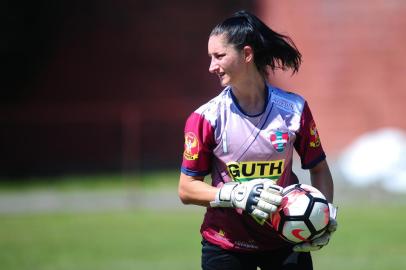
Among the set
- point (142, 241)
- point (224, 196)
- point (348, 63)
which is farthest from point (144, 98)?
point (224, 196)

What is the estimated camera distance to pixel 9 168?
19.3m

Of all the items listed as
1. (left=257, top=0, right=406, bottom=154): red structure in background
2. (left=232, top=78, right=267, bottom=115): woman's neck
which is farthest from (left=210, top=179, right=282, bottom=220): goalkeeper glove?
(left=257, top=0, right=406, bottom=154): red structure in background

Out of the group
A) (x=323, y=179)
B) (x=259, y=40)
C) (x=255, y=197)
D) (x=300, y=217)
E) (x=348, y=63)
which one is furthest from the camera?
(x=348, y=63)

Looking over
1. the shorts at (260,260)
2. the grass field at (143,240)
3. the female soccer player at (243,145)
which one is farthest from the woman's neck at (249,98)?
the grass field at (143,240)

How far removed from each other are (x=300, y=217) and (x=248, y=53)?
0.97 m

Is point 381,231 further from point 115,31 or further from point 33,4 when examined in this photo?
point 33,4

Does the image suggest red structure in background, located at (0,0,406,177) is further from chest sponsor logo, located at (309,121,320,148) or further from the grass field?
chest sponsor logo, located at (309,121,320,148)

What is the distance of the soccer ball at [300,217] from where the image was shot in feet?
14.0

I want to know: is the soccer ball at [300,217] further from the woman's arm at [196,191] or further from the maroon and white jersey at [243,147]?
the woman's arm at [196,191]

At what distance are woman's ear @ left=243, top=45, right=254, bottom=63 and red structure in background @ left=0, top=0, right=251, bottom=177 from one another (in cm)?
1575

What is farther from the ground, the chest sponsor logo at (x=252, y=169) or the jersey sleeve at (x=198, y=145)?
the jersey sleeve at (x=198, y=145)

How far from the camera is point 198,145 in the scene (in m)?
4.41

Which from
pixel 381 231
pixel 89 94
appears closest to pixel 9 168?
pixel 89 94

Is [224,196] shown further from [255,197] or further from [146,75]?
[146,75]
